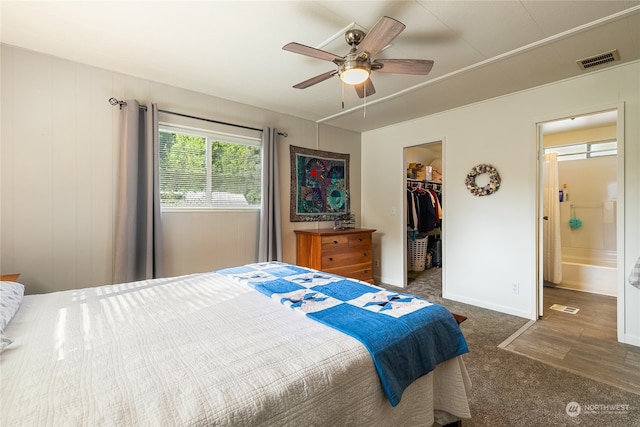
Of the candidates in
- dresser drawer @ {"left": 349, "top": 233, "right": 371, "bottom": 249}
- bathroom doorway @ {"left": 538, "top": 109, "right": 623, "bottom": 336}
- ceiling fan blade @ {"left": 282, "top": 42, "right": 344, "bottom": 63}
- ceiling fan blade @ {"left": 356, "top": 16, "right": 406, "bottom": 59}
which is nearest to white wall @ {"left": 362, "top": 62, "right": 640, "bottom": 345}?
dresser drawer @ {"left": 349, "top": 233, "right": 371, "bottom": 249}

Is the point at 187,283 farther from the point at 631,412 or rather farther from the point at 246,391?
the point at 631,412

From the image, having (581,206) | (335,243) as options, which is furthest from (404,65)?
(581,206)

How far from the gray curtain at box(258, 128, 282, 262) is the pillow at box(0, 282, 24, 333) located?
2132mm

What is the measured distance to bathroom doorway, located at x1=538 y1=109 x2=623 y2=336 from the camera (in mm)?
4062

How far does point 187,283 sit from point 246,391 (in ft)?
4.15

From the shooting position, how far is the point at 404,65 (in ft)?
6.34

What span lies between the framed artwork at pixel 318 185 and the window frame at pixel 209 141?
0.55 metres

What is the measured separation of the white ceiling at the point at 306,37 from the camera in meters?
1.80

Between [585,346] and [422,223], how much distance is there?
280 centimetres

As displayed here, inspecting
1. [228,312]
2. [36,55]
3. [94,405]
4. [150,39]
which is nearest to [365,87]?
[150,39]

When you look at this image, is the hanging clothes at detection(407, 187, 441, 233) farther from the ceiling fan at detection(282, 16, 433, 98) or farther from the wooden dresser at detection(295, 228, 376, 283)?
the ceiling fan at detection(282, 16, 433, 98)

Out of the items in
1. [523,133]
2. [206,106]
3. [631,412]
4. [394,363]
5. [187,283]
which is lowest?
[631,412]

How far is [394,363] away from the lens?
1.08m

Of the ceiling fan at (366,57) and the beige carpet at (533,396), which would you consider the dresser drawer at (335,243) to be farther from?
the ceiling fan at (366,57)
